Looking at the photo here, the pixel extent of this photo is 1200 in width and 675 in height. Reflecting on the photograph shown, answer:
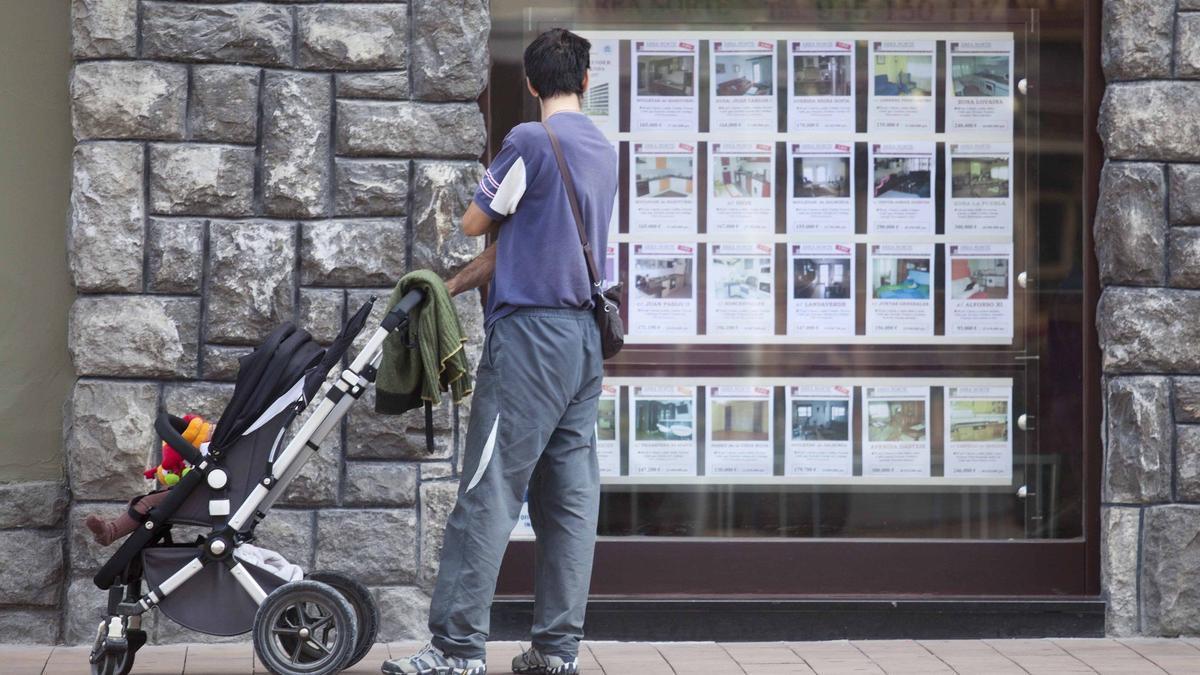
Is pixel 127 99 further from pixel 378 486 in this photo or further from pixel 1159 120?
pixel 1159 120

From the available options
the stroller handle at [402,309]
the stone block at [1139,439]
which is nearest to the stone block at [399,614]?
the stroller handle at [402,309]

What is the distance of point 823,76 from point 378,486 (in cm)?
224

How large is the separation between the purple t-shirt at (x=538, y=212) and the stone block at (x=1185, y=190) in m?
2.24

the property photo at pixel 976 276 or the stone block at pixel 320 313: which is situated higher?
the property photo at pixel 976 276

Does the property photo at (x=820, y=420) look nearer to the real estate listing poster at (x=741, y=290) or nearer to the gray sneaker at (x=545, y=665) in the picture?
the real estate listing poster at (x=741, y=290)

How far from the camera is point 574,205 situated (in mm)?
5191

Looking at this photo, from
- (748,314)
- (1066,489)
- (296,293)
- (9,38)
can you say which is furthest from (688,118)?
(9,38)

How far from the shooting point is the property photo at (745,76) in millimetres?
6352

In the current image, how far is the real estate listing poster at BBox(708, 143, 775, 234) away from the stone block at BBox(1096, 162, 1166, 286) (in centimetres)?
123

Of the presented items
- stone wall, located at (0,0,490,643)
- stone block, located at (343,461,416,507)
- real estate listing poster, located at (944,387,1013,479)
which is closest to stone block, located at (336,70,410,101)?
stone wall, located at (0,0,490,643)

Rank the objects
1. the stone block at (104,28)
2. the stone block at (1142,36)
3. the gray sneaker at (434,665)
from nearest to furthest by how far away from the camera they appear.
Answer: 1. the gray sneaker at (434,665)
2. the stone block at (104,28)
3. the stone block at (1142,36)

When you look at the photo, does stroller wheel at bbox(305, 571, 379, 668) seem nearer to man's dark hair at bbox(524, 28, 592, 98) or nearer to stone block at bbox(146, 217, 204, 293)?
stone block at bbox(146, 217, 204, 293)

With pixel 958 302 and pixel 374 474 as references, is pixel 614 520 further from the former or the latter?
pixel 958 302

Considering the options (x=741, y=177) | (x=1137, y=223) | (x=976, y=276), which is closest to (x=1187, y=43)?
(x=1137, y=223)
